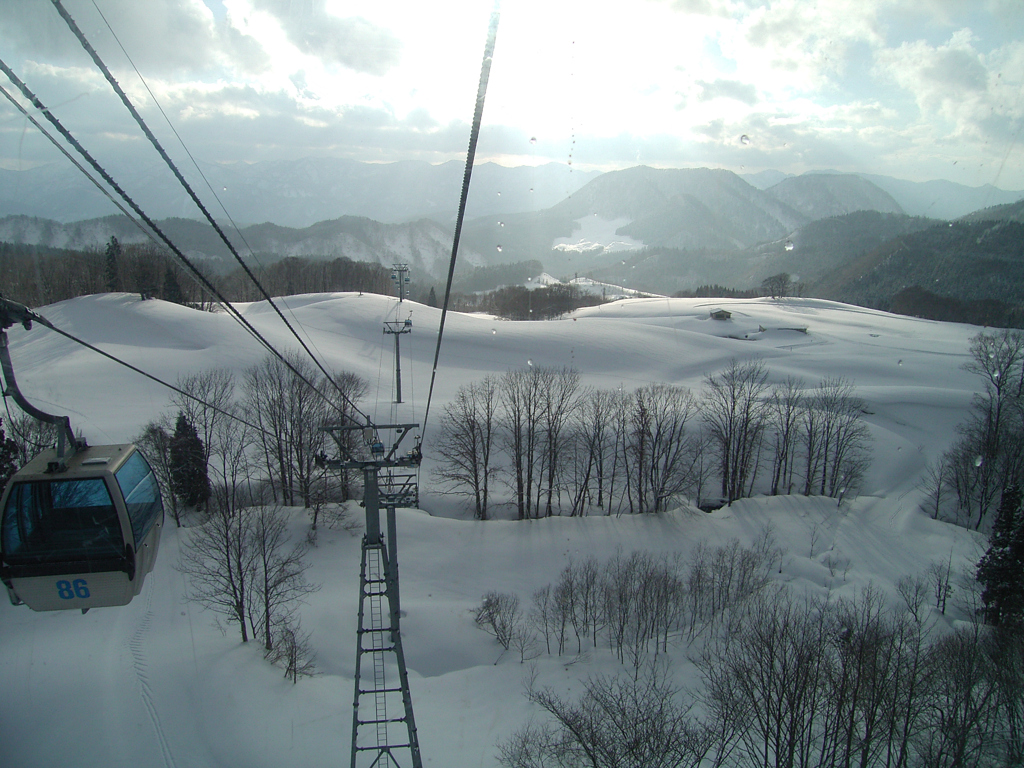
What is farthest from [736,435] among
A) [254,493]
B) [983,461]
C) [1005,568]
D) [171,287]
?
[171,287]

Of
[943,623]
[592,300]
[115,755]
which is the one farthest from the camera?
[592,300]

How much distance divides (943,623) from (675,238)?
581ft

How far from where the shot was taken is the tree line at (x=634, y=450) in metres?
22.6

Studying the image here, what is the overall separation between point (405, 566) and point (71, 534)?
13014mm

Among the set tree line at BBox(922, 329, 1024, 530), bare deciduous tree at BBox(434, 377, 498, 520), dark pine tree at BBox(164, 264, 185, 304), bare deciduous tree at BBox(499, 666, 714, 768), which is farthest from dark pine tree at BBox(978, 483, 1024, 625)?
dark pine tree at BBox(164, 264, 185, 304)

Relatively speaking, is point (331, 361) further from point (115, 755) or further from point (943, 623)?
point (943, 623)

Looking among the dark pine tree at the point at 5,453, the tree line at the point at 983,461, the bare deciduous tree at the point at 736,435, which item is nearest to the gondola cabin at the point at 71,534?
the dark pine tree at the point at 5,453

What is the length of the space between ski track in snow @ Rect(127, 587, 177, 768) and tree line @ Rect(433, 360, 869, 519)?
38.0ft

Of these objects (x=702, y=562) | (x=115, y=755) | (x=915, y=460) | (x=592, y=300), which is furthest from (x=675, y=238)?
(x=115, y=755)

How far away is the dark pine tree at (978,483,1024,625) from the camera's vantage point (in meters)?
13.2

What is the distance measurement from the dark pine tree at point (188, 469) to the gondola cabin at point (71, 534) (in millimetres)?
16073

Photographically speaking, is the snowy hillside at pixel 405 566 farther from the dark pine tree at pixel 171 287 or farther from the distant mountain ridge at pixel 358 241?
the distant mountain ridge at pixel 358 241

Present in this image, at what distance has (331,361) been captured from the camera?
34344 mm

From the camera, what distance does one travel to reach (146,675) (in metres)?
10.1
